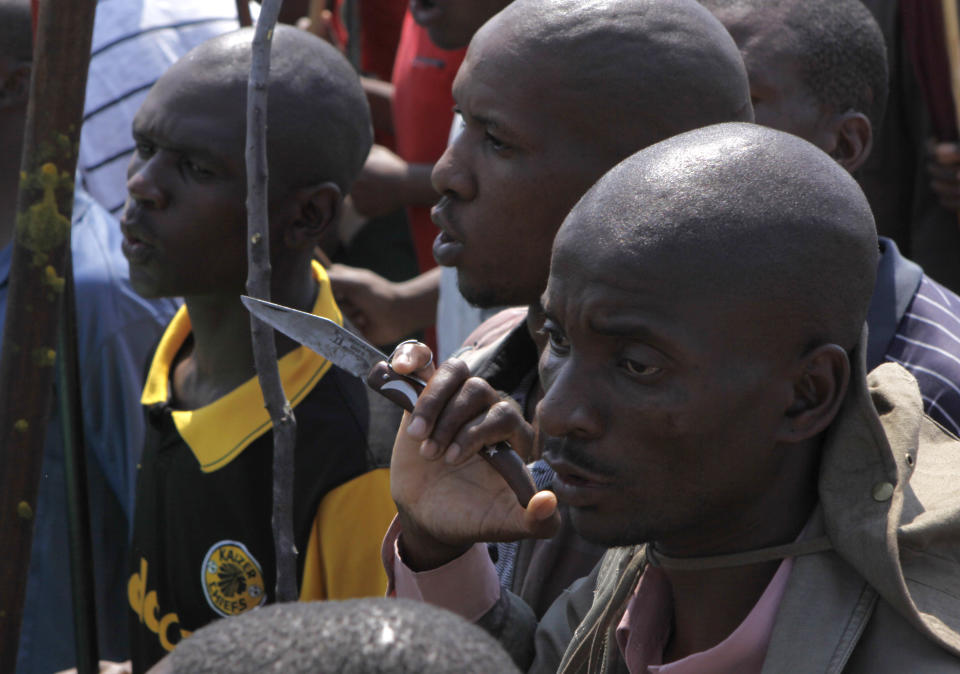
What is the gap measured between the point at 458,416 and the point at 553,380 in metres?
0.17

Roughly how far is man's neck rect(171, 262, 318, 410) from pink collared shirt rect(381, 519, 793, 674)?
34.2 inches

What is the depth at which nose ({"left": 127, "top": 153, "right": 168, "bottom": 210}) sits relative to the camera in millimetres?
2691

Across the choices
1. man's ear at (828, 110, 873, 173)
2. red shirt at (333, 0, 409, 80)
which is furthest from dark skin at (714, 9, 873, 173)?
red shirt at (333, 0, 409, 80)

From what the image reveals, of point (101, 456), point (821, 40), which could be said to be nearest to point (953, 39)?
point (821, 40)

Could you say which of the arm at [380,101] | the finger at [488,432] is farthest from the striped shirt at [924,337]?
the arm at [380,101]

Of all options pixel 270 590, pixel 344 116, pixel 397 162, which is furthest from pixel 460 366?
pixel 397 162

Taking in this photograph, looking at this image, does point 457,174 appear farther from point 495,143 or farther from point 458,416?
point 458,416

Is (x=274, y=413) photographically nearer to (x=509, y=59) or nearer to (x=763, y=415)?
(x=763, y=415)

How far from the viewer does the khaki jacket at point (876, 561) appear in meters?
1.45

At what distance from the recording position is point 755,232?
5.00 feet

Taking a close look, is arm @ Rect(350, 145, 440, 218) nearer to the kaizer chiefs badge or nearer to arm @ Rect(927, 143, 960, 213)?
arm @ Rect(927, 143, 960, 213)

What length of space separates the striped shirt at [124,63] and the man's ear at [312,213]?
1.38 metres

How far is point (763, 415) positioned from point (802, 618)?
0.83ft

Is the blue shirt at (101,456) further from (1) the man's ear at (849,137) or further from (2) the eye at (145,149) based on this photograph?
(1) the man's ear at (849,137)
